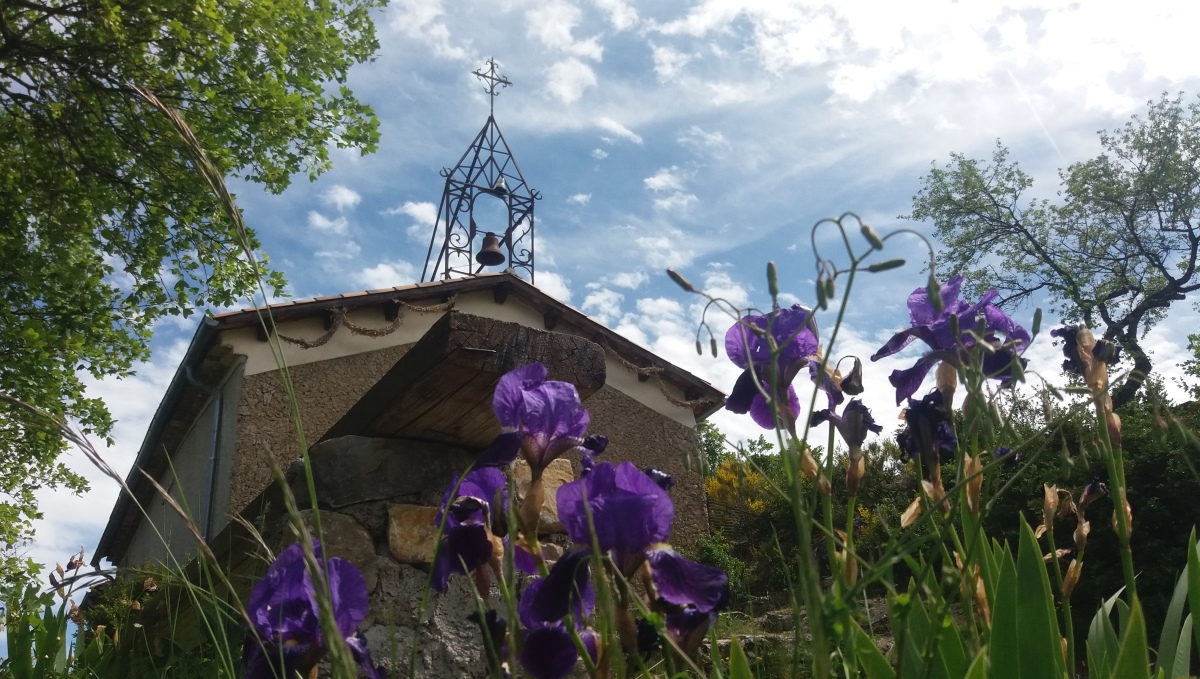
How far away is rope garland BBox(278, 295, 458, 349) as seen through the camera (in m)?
8.88

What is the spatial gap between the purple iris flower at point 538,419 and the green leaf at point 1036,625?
557 millimetres

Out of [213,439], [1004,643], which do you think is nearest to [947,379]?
[1004,643]

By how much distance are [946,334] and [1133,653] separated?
0.42 meters

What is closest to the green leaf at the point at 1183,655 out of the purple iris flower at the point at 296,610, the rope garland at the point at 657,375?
the purple iris flower at the point at 296,610

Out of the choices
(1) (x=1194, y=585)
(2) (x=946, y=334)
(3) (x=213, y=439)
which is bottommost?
(1) (x=1194, y=585)

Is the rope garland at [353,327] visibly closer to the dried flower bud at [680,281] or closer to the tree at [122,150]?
the tree at [122,150]

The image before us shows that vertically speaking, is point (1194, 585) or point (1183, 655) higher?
point (1194, 585)

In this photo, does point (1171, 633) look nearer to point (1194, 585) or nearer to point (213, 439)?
point (1194, 585)

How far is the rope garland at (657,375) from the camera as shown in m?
10.4

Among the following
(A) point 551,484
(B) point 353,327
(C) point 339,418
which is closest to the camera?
(A) point 551,484

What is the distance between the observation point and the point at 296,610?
991mm

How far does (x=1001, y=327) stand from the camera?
126cm

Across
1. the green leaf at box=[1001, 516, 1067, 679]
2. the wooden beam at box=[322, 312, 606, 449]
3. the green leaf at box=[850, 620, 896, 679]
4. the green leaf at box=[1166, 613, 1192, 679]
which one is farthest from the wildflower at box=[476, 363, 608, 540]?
the wooden beam at box=[322, 312, 606, 449]

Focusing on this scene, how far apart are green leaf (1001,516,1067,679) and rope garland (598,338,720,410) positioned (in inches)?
360
